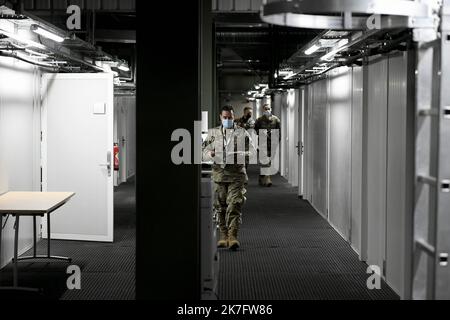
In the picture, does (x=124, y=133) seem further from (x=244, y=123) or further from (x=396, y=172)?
(x=396, y=172)

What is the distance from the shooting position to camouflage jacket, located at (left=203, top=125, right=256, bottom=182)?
7.12 meters

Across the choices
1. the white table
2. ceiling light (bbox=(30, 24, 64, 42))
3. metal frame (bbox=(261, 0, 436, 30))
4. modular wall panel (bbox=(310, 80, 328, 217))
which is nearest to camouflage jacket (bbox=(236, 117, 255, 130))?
modular wall panel (bbox=(310, 80, 328, 217))

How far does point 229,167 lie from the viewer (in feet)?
23.7

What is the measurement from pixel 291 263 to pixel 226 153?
1.44 m

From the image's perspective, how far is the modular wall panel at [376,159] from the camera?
5847 millimetres

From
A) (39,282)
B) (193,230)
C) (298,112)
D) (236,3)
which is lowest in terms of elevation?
(39,282)

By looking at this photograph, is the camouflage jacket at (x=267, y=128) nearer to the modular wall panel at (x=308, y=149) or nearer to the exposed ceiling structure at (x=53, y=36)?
the modular wall panel at (x=308, y=149)

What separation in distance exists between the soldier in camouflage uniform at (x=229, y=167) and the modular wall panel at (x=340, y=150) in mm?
1242

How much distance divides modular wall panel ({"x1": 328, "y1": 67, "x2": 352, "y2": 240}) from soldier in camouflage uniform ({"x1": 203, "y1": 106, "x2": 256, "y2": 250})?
124 cm

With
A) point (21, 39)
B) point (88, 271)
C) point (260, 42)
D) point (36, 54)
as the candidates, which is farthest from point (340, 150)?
point (260, 42)

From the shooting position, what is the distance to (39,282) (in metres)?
6.00

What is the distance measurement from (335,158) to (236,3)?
2564mm
